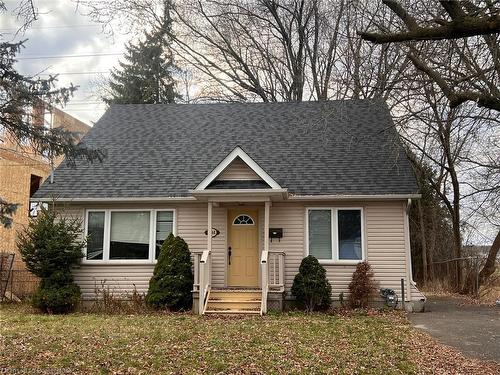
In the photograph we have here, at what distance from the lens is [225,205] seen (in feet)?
47.0

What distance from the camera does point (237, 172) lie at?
44.7ft

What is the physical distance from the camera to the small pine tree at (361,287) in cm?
1312

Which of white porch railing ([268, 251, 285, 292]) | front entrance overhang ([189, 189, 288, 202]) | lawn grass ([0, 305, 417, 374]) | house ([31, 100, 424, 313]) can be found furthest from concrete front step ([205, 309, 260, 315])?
front entrance overhang ([189, 189, 288, 202])

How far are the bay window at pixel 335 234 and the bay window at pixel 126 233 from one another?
155 inches

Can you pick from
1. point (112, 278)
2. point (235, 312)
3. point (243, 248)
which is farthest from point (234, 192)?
point (112, 278)

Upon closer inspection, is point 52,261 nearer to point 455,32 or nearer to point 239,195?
point 239,195

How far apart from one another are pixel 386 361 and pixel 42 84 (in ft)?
24.2

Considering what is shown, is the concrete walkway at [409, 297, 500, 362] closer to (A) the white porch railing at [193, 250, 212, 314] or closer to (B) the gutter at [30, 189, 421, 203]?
(B) the gutter at [30, 189, 421, 203]

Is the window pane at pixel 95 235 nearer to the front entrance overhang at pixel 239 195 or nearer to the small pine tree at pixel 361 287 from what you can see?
the front entrance overhang at pixel 239 195

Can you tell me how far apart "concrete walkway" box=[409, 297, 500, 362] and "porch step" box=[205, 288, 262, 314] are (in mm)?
3701

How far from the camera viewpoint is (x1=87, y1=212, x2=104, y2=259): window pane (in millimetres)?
14289

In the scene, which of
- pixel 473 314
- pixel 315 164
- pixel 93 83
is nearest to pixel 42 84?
pixel 315 164

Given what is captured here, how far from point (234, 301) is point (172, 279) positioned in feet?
5.39

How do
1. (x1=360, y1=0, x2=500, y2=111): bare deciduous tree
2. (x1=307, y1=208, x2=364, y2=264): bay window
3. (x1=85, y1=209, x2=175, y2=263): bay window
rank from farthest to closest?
(x1=85, y1=209, x2=175, y2=263): bay window < (x1=307, y1=208, x2=364, y2=264): bay window < (x1=360, y1=0, x2=500, y2=111): bare deciduous tree
